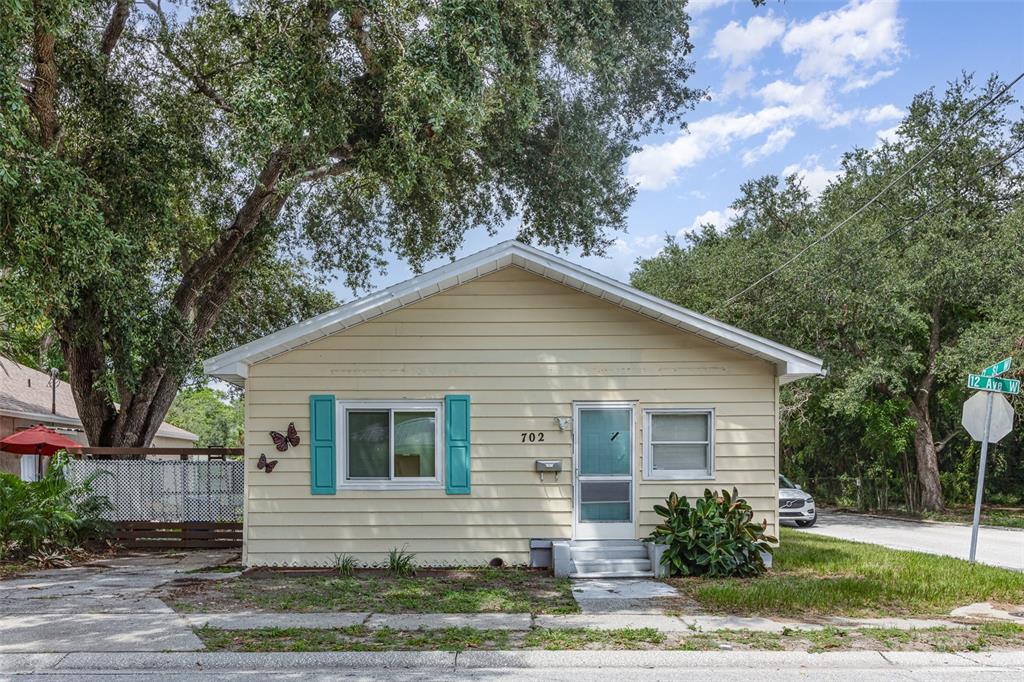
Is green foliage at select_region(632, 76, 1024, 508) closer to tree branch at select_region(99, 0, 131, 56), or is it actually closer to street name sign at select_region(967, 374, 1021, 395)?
street name sign at select_region(967, 374, 1021, 395)

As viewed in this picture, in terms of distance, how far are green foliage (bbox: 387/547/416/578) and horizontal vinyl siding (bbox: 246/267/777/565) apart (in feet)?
0.34

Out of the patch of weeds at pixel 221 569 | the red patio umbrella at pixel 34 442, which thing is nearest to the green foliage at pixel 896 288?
the patch of weeds at pixel 221 569

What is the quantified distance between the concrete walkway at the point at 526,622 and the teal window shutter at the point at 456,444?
291 centimetres

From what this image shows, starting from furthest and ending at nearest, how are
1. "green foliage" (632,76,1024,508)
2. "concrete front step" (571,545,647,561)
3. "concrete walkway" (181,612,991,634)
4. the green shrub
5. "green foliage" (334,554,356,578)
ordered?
"green foliage" (632,76,1024,508), "concrete front step" (571,545,647,561), "green foliage" (334,554,356,578), the green shrub, "concrete walkway" (181,612,991,634)

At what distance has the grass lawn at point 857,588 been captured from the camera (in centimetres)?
820

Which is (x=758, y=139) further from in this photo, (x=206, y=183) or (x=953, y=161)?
(x=206, y=183)

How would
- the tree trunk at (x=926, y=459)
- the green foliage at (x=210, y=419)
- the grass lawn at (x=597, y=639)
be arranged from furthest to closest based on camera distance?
1. the green foliage at (x=210, y=419)
2. the tree trunk at (x=926, y=459)
3. the grass lawn at (x=597, y=639)

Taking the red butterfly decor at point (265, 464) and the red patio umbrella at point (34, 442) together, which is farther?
the red patio umbrella at point (34, 442)

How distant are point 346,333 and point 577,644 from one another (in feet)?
18.5

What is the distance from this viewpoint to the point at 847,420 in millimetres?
24531

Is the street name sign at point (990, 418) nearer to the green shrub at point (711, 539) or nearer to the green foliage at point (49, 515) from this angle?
the green shrub at point (711, 539)

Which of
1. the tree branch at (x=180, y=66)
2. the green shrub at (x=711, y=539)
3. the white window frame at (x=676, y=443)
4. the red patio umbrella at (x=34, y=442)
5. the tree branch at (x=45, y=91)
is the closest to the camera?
the green shrub at (x=711, y=539)

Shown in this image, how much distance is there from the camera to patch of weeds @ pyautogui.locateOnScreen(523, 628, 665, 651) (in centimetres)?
679

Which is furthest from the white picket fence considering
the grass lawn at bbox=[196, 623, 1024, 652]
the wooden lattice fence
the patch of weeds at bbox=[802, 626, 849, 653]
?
the patch of weeds at bbox=[802, 626, 849, 653]
